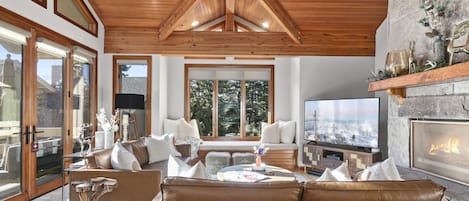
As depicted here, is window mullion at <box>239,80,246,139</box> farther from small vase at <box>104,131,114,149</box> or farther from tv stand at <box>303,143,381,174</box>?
small vase at <box>104,131,114,149</box>

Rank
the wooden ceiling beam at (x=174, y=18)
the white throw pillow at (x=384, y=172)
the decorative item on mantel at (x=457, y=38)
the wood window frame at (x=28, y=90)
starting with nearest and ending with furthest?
the white throw pillow at (x=384, y=172), the decorative item on mantel at (x=457, y=38), the wood window frame at (x=28, y=90), the wooden ceiling beam at (x=174, y=18)

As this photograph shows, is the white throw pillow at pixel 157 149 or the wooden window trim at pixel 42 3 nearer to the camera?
the wooden window trim at pixel 42 3

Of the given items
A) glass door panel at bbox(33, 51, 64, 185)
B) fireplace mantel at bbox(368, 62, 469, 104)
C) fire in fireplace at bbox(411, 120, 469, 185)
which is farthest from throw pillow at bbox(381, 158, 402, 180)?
glass door panel at bbox(33, 51, 64, 185)

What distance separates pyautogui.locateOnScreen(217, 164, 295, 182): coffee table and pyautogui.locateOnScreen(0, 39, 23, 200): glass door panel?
2.38 m

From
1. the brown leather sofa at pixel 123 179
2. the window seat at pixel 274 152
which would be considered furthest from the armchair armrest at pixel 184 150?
the brown leather sofa at pixel 123 179

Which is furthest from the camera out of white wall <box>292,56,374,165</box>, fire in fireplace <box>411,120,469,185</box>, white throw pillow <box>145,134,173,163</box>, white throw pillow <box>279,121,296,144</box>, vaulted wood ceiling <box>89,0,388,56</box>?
white throw pillow <box>279,121,296,144</box>

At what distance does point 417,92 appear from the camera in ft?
12.6

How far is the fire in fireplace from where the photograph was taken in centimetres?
317

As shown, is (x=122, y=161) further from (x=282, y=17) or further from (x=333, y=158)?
(x=282, y=17)

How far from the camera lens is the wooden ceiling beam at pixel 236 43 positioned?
6.58 m

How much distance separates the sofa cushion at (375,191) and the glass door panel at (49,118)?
388 centimetres

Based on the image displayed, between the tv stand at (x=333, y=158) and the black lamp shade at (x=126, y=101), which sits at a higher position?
the black lamp shade at (x=126, y=101)

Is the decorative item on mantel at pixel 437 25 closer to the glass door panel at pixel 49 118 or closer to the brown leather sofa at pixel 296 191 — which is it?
the brown leather sofa at pixel 296 191

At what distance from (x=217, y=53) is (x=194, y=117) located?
192 centimetres
